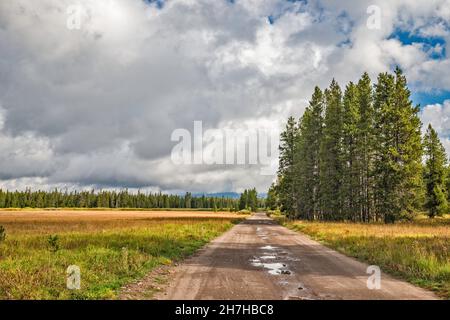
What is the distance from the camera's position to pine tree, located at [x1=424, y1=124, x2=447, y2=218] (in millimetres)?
53500

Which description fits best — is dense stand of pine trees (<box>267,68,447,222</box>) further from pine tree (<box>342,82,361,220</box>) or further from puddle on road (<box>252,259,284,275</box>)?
puddle on road (<box>252,259,284,275</box>)

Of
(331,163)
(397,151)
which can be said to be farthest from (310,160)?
(397,151)

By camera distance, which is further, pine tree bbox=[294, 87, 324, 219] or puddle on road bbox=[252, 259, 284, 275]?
pine tree bbox=[294, 87, 324, 219]

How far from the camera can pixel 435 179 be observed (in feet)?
179

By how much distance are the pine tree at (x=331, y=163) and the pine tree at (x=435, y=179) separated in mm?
17284

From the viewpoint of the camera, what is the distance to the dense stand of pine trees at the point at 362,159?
120ft

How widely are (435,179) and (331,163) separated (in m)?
21.3

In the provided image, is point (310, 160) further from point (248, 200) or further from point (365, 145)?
point (248, 200)

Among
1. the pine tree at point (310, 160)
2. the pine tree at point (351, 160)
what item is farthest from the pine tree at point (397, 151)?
the pine tree at point (310, 160)

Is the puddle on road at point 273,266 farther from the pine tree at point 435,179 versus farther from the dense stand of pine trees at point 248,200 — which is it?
the dense stand of pine trees at point 248,200

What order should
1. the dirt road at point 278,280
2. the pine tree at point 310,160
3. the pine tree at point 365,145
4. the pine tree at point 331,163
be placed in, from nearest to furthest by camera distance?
1. the dirt road at point 278,280
2. the pine tree at point 365,145
3. the pine tree at point 331,163
4. the pine tree at point 310,160

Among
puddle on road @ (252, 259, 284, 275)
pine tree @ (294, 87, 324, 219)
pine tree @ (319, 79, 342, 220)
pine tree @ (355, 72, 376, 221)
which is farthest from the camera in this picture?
pine tree @ (294, 87, 324, 219)

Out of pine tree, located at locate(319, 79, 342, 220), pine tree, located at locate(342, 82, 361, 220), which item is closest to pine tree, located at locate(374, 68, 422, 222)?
pine tree, located at locate(342, 82, 361, 220)
